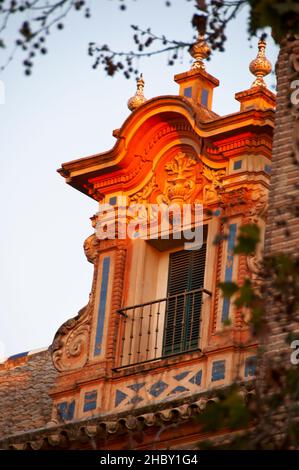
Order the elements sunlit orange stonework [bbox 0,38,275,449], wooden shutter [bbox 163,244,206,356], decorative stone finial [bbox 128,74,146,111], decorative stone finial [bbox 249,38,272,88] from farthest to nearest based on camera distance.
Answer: decorative stone finial [bbox 128,74,146,111]
decorative stone finial [bbox 249,38,272,88]
wooden shutter [bbox 163,244,206,356]
sunlit orange stonework [bbox 0,38,275,449]

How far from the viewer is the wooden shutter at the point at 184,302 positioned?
26.2m

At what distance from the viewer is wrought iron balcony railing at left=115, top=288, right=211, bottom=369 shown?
26250 mm

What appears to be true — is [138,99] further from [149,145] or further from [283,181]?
[283,181]

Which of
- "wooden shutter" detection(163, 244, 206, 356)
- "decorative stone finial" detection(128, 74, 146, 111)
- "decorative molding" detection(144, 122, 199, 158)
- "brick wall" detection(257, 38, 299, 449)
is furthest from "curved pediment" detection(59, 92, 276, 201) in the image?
"brick wall" detection(257, 38, 299, 449)

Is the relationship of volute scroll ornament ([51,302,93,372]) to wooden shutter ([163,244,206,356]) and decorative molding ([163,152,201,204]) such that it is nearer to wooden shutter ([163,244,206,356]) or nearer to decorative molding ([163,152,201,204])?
wooden shutter ([163,244,206,356])

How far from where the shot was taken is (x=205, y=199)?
88.0 feet

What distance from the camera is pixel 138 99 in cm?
2858

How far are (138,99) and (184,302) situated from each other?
3525 millimetres

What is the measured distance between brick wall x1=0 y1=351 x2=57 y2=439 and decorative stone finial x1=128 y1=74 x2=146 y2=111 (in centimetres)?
435

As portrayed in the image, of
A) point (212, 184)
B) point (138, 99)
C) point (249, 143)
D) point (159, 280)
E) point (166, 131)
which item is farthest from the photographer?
point (138, 99)

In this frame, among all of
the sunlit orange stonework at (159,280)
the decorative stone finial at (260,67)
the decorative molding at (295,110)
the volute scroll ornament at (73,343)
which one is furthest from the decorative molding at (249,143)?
the decorative molding at (295,110)

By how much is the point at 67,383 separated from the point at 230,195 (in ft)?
11.1

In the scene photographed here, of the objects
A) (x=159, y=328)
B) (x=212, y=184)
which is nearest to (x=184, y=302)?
(x=159, y=328)

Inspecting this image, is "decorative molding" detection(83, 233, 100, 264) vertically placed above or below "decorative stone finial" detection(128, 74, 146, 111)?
below
